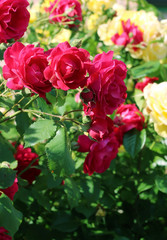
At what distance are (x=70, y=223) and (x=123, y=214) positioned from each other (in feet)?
0.77

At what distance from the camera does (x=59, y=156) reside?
0.71 meters

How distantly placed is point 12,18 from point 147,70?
0.70 m

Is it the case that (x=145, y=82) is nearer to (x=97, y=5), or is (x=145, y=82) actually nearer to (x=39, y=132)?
(x=97, y=5)

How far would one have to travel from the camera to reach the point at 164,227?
1.54 metres

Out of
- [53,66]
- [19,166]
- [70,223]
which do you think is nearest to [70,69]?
[53,66]

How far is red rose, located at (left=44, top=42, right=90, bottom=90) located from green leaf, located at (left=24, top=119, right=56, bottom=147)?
0.12 metres

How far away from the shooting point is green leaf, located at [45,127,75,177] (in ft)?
2.31

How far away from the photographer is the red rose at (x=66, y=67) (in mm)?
614

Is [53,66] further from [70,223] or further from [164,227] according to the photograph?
[164,227]

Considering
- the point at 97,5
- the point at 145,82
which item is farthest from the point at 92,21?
the point at 145,82

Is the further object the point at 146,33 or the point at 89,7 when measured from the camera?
the point at 89,7

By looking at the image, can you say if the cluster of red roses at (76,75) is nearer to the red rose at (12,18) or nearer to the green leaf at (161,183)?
the red rose at (12,18)

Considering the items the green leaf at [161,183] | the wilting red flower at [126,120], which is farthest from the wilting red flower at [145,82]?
the green leaf at [161,183]

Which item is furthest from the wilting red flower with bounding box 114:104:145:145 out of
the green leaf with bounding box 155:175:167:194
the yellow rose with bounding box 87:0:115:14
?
the yellow rose with bounding box 87:0:115:14
